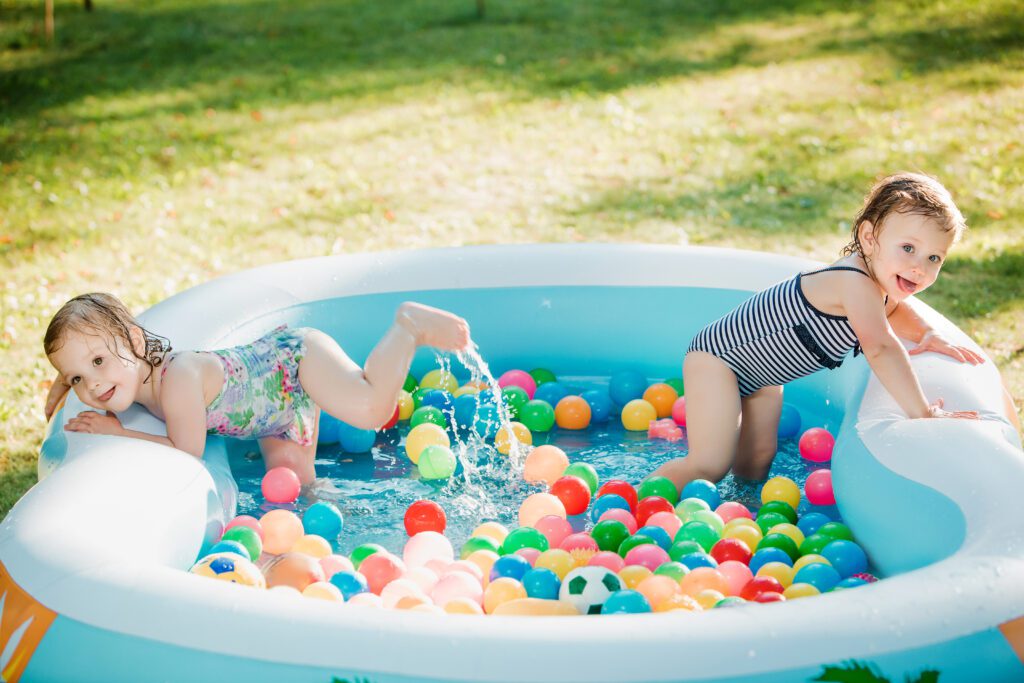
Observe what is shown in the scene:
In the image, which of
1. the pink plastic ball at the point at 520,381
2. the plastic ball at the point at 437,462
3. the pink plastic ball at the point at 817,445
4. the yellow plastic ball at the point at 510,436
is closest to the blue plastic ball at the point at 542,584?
the plastic ball at the point at 437,462

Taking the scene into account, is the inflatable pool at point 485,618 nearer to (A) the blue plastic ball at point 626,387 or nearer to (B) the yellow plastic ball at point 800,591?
(B) the yellow plastic ball at point 800,591

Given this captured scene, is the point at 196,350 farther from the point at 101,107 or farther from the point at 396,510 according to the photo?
the point at 101,107

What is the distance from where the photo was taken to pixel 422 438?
380 cm

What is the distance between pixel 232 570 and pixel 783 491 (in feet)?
5.26

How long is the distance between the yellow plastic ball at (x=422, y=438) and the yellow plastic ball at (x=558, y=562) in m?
0.93

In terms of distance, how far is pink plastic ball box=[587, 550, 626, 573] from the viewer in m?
2.91

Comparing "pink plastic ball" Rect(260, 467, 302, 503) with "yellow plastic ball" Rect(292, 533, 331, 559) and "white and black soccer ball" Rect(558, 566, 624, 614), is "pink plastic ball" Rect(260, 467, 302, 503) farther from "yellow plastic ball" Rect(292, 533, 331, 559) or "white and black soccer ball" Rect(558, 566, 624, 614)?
"white and black soccer ball" Rect(558, 566, 624, 614)

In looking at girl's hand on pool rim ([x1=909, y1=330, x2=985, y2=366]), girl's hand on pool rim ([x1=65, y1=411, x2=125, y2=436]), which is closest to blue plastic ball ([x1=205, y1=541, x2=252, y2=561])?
girl's hand on pool rim ([x1=65, y1=411, x2=125, y2=436])

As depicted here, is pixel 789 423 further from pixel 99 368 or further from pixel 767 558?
pixel 99 368

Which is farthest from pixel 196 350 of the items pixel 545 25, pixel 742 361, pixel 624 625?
pixel 545 25

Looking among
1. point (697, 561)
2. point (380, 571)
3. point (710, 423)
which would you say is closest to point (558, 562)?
point (697, 561)

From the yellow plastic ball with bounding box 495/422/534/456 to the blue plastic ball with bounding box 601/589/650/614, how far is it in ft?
4.12

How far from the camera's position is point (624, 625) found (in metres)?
2.13

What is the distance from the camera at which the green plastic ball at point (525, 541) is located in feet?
10.2
